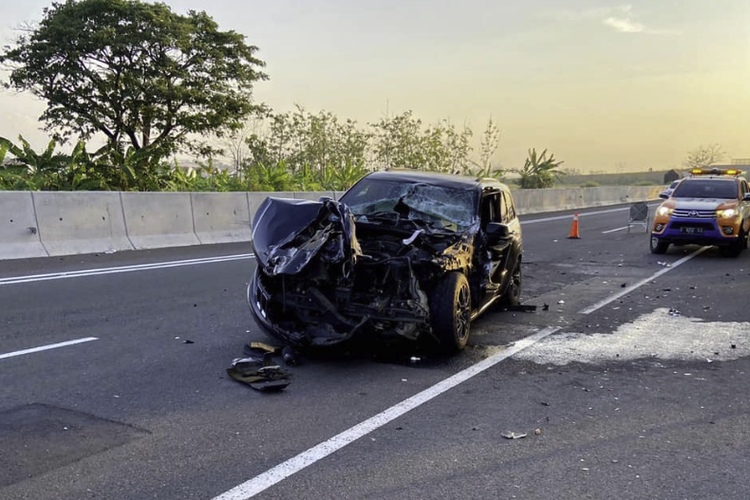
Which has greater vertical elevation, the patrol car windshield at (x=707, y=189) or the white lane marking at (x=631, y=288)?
the patrol car windshield at (x=707, y=189)

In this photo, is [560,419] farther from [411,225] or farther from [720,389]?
[411,225]

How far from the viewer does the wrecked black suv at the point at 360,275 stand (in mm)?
5742

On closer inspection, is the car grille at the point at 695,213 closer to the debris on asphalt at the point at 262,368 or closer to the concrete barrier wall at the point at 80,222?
the debris on asphalt at the point at 262,368

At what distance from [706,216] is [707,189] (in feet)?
4.42

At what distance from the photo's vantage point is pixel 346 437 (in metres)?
4.28

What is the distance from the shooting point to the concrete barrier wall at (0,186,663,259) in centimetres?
1232

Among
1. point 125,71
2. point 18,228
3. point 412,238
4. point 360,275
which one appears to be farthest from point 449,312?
point 125,71

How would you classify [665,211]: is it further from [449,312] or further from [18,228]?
[18,228]

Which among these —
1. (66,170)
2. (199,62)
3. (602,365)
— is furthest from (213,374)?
(199,62)

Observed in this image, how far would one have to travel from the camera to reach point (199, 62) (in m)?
30.6

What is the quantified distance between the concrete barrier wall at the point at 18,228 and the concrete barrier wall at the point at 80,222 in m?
0.13

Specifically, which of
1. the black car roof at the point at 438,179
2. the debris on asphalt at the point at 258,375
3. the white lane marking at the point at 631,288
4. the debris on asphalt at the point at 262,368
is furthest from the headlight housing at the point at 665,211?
the debris on asphalt at the point at 258,375

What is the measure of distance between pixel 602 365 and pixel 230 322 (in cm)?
400

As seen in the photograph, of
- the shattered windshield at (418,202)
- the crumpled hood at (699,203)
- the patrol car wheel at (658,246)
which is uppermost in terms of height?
the shattered windshield at (418,202)
